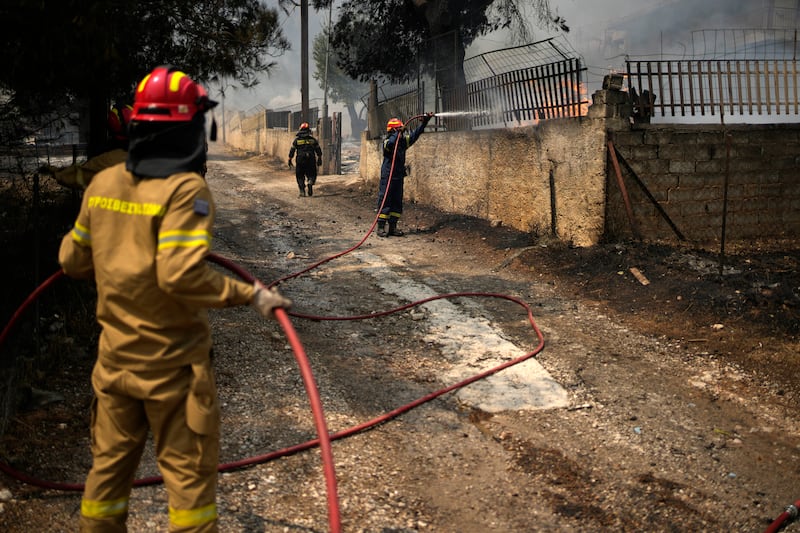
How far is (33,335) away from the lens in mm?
5164

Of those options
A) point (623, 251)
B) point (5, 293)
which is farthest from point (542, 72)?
point (5, 293)

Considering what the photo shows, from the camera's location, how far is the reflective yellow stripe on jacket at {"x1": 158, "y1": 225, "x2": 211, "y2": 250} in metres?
2.28

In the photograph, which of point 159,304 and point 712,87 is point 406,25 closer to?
point 712,87

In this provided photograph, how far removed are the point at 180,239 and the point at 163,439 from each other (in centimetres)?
75

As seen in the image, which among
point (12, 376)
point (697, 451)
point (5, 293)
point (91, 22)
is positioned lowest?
point (697, 451)

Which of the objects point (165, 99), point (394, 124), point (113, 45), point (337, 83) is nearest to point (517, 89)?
point (394, 124)

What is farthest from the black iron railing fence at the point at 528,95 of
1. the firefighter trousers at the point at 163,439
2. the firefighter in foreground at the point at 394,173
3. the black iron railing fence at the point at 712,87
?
the firefighter trousers at the point at 163,439

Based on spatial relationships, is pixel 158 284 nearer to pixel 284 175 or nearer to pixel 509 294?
A: pixel 509 294

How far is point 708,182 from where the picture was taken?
9016mm

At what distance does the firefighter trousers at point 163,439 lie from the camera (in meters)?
2.40

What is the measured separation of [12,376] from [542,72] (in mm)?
8244

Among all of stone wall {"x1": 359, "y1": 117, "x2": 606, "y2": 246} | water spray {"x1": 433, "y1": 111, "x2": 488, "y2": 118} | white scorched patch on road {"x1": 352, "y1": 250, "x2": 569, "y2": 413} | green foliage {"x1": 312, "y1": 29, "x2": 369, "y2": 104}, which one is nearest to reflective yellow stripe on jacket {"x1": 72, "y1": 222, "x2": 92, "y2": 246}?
white scorched patch on road {"x1": 352, "y1": 250, "x2": 569, "y2": 413}

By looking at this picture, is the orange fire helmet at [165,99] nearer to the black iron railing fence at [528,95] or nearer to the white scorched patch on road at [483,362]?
the white scorched patch on road at [483,362]

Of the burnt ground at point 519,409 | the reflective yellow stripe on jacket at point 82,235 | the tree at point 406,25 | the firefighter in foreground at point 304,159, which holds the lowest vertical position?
the burnt ground at point 519,409
